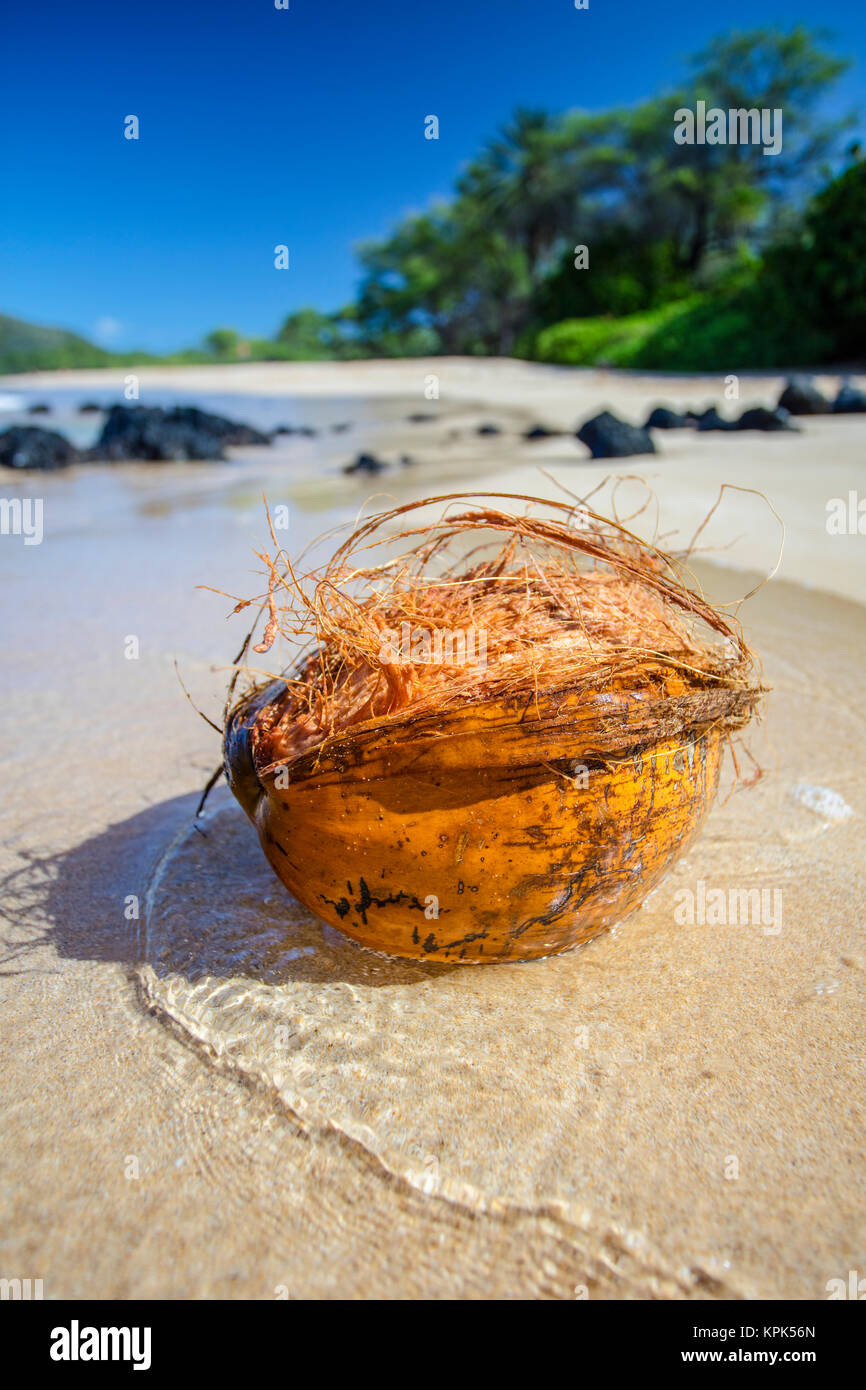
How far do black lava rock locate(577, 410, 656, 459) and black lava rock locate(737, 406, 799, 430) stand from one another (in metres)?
2.59

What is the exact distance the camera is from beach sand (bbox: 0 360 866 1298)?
147cm

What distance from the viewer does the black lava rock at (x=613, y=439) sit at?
1010cm

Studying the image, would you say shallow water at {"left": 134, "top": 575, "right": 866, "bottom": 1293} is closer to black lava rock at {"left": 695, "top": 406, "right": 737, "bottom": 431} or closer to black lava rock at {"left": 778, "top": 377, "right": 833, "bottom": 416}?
black lava rock at {"left": 695, "top": 406, "right": 737, "bottom": 431}

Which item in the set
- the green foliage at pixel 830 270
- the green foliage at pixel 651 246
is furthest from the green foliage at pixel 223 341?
the green foliage at pixel 830 270

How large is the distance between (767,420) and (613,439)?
323 centimetres

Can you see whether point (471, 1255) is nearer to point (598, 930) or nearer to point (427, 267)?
point (598, 930)

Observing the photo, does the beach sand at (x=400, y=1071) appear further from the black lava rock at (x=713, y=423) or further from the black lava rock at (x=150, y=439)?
the black lava rock at (x=150, y=439)

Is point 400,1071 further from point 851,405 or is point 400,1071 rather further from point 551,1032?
point 851,405

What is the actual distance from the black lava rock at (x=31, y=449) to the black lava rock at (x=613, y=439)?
8.91 metres

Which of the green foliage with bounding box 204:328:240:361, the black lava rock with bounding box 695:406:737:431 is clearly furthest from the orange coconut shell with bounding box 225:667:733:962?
the green foliage with bounding box 204:328:240:361

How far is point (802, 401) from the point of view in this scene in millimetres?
13766

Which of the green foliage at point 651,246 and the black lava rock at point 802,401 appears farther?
the green foliage at point 651,246

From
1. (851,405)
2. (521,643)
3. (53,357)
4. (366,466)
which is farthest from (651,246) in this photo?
(53,357)
